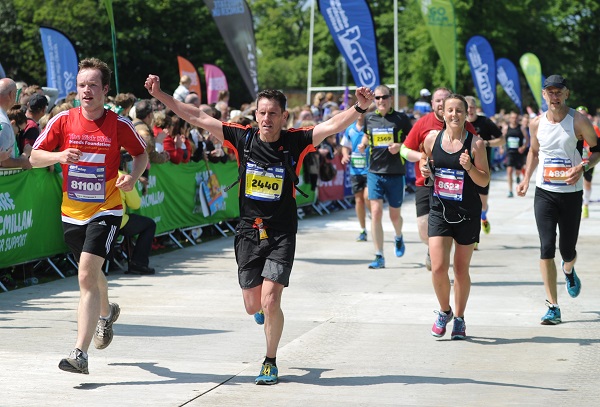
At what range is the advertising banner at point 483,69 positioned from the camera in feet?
103

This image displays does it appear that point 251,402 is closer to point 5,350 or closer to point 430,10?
point 5,350

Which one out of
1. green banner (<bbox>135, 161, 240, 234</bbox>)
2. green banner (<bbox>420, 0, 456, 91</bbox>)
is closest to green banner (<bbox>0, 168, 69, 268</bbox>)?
green banner (<bbox>135, 161, 240, 234</bbox>)

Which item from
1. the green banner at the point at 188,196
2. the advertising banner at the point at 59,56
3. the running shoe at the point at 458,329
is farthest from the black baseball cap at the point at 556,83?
the advertising banner at the point at 59,56

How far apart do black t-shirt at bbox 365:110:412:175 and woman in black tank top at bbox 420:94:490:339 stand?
469cm

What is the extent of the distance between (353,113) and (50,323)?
3574mm

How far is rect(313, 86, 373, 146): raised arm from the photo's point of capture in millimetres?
6781

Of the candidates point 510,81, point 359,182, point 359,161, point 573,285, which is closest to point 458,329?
point 573,285

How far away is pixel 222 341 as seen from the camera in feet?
27.5

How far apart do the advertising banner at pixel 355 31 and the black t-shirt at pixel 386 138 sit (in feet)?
28.5

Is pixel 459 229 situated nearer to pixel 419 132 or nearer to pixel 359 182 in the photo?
pixel 419 132

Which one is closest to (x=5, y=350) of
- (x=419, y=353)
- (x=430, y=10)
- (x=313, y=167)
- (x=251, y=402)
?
(x=251, y=402)

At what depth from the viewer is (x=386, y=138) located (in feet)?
44.5

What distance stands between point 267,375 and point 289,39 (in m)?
80.6

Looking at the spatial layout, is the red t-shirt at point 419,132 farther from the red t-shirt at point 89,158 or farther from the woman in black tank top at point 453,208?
the red t-shirt at point 89,158
